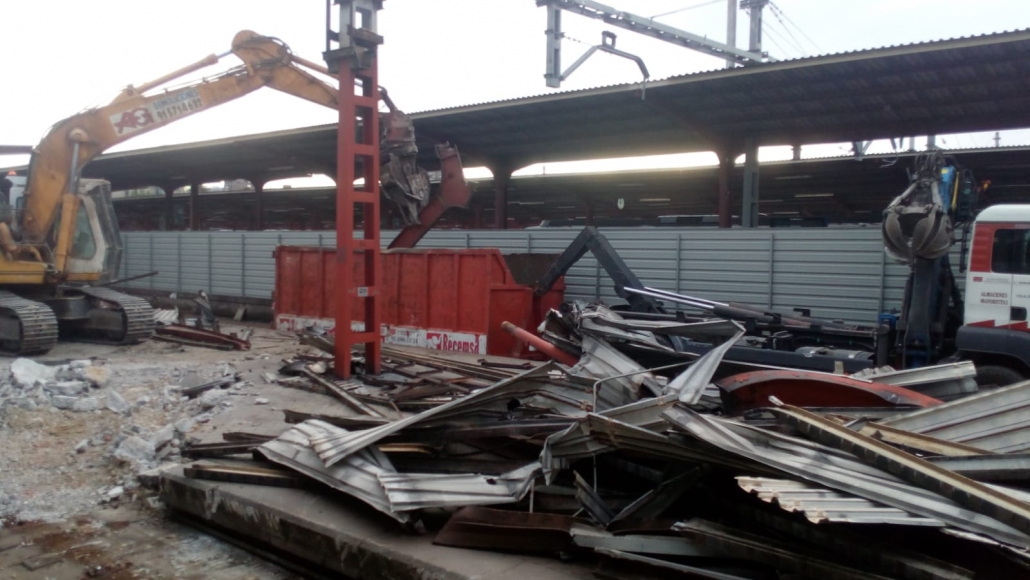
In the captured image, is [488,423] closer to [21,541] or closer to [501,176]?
[21,541]

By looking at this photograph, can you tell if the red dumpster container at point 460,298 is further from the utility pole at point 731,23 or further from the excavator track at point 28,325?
the utility pole at point 731,23

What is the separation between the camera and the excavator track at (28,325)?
13102 mm

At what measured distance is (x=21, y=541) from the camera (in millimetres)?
5695

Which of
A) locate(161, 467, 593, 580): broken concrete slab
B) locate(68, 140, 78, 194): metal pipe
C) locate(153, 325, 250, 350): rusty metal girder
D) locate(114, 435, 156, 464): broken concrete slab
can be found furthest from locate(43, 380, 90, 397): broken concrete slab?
locate(68, 140, 78, 194): metal pipe

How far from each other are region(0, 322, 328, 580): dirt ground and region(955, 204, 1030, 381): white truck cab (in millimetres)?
7895

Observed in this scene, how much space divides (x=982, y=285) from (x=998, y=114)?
9.60 meters

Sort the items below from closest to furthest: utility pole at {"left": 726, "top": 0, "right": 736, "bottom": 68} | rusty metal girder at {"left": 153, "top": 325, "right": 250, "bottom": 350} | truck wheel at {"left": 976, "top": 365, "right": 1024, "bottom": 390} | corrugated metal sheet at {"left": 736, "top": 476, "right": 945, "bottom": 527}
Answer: corrugated metal sheet at {"left": 736, "top": 476, "right": 945, "bottom": 527} < truck wheel at {"left": 976, "top": 365, "right": 1024, "bottom": 390} < rusty metal girder at {"left": 153, "top": 325, "right": 250, "bottom": 350} < utility pole at {"left": 726, "top": 0, "right": 736, "bottom": 68}

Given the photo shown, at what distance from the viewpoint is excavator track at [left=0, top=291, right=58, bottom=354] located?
13.1 meters

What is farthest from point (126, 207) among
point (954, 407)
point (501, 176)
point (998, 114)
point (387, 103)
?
point (954, 407)

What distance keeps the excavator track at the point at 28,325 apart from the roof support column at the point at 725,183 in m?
15.5

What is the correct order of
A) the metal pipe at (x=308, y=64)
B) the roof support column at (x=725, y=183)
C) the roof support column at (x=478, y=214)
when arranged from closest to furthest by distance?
1. the metal pipe at (x=308, y=64)
2. the roof support column at (x=725, y=183)
3. the roof support column at (x=478, y=214)

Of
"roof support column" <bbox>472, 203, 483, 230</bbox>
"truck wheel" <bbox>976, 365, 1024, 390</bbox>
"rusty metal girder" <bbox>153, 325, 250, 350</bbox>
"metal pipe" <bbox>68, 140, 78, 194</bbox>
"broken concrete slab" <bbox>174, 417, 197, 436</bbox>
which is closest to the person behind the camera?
"broken concrete slab" <bbox>174, 417, 197, 436</bbox>

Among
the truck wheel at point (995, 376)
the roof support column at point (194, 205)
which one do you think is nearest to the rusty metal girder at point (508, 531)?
the truck wheel at point (995, 376)

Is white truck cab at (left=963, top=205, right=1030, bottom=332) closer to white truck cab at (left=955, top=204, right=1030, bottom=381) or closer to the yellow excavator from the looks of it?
white truck cab at (left=955, top=204, right=1030, bottom=381)
